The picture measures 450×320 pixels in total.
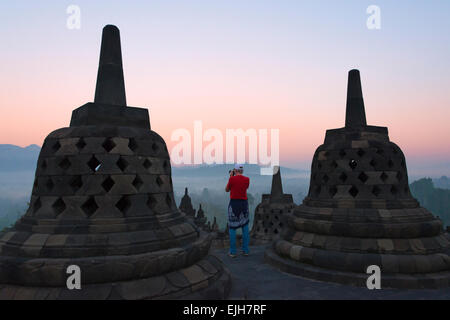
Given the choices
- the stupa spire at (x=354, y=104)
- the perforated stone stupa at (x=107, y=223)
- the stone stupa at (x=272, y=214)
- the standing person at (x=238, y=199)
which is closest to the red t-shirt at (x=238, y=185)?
the standing person at (x=238, y=199)

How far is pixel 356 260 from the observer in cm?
685

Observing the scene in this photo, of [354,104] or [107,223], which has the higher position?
[354,104]

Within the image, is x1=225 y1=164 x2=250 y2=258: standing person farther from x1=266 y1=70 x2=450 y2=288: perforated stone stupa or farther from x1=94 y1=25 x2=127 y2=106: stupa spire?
x1=94 y1=25 x2=127 y2=106: stupa spire

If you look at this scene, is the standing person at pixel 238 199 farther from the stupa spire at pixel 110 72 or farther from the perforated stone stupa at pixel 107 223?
the stupa spire at pixel 110 72

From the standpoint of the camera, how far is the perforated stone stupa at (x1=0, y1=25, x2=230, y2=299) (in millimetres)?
4477

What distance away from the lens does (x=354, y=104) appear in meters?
9.29

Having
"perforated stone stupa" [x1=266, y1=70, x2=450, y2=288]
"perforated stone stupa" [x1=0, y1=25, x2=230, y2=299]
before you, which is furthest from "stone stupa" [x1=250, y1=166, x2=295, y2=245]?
"perforated stone stupa" [x1=0, y1=25, x2=230, y2=299]

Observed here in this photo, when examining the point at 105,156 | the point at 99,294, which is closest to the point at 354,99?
the point at 105,156

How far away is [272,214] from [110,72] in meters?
14.7

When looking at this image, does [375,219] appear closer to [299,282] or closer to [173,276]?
[299,282]

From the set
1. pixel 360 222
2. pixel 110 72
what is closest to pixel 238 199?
pixel 360 222

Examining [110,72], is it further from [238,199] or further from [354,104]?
[354,104]

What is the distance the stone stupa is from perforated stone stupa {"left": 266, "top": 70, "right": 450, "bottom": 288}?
381 inches

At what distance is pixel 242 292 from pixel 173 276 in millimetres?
1706
